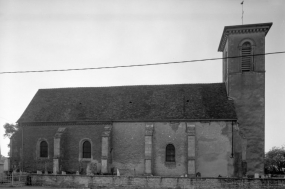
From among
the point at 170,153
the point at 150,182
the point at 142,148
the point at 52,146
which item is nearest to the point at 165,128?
the point at 170,153

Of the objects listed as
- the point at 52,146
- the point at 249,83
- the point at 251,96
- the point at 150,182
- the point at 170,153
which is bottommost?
the point at 150,182

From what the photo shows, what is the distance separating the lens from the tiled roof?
3206 centimetres

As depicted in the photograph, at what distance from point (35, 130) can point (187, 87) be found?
18652 mm

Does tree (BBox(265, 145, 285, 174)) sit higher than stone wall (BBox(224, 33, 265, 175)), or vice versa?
stone wall (BBox(224, 33, 265, 175))

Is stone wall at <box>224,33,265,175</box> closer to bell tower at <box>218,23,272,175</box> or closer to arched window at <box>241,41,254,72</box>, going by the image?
bell tower at <box>218,23,272,175</box>

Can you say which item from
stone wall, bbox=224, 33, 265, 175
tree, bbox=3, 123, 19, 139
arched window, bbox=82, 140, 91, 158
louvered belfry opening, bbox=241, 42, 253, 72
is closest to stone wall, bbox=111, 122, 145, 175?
arched window, bbox=82, 140, 91, 158

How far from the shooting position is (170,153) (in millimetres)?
31641

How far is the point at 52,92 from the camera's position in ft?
126

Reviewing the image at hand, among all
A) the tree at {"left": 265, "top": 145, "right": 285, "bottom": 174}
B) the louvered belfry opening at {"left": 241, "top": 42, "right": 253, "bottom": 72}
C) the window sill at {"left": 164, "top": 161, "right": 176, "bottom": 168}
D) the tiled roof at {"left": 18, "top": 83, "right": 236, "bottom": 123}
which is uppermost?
the louvered belfry opening at {"left": 241, "top": 42, "right": 253, "bottom": 72}

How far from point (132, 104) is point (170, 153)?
712 centimetres

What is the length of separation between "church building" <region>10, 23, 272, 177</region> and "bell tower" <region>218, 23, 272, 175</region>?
10 cm

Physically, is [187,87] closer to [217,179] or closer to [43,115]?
[217,179]

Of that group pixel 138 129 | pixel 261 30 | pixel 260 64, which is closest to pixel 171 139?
pixel 138 129

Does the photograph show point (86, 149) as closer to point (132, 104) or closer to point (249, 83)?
point (132, 104)
